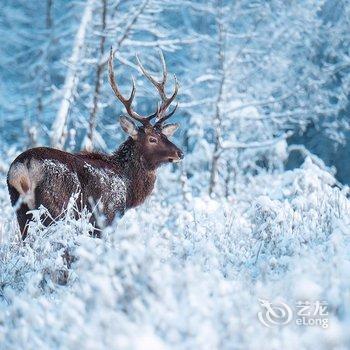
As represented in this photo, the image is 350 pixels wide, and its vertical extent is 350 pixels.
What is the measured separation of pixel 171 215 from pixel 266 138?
6.79 metres

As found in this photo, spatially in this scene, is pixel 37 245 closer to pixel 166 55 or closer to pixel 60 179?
pixel 60 179

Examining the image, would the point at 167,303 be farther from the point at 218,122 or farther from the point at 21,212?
the point at 218,122

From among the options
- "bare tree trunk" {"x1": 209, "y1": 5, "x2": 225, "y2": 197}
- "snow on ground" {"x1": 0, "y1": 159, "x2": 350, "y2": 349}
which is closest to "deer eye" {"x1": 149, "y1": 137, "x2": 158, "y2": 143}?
"snow on ground" {"x1": 0, "y1": 159, "x2": 350, "y2": 349}

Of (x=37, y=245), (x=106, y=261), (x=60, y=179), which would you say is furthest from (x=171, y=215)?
(x=106, y=261)

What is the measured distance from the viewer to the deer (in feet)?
18.7

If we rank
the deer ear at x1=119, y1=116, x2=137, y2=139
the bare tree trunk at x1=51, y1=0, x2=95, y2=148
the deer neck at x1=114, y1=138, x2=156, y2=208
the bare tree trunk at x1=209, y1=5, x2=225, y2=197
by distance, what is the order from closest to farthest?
the deer neck at x1=114, y1=138, x2=156, y2=208 → the deer ear at x1=119, y1=116, x2=137, y2=139 → the bare tree trunk at x1=51, y1=0, x2=95, y2=148 → the bare tree trunk at x1=209, y1=5, x2=225, y2=197

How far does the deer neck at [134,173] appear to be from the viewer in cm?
690

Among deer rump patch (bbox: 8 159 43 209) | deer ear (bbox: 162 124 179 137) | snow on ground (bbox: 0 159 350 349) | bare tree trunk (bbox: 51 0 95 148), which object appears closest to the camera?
snow on ground (bbox: 0 159 350 349)

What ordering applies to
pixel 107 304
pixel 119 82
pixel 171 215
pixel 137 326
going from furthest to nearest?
pixel 119 82, pixel 171 215, pixel 107 304, pixel 137 326

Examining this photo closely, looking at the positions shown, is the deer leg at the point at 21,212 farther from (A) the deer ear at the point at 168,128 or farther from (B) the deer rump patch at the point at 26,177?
(A) the deer ear at the point at 168,128

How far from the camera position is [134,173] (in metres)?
7.02

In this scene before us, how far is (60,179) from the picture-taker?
5.83 metres

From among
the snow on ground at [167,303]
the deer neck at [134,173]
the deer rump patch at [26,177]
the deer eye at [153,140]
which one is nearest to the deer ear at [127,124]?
the deer neck at [134,173]

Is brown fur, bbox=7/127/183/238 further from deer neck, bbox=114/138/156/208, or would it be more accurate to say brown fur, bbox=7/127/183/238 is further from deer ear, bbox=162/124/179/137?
deer ear, bbox=162/124/179/137
